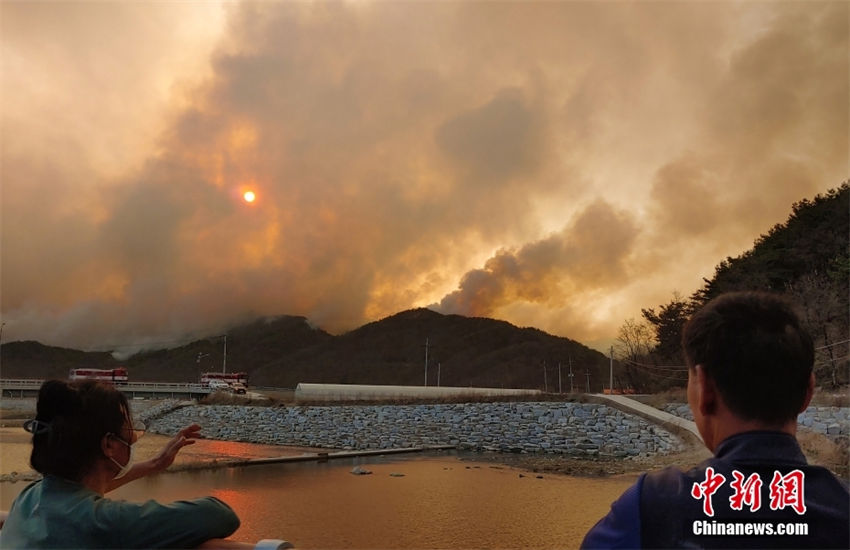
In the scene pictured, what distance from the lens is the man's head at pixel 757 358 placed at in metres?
1.08

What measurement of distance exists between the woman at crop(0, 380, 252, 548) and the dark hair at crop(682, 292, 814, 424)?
1094 mm

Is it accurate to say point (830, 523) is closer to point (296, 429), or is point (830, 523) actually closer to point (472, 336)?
point (296, 429)

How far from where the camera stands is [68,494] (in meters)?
1.34

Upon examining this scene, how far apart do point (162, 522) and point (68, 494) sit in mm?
245

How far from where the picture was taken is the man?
1.01m

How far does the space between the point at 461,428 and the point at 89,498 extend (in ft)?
75.0

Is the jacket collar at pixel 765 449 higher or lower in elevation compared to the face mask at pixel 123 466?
higher

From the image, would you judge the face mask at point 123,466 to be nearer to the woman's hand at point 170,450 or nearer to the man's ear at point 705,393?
the woman's hand at point 170,450

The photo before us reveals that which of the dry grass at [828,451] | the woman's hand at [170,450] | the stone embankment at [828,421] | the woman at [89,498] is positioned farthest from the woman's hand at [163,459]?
the stone embankment at [828,421]

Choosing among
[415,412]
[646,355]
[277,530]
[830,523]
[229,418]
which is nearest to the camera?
[830,523]

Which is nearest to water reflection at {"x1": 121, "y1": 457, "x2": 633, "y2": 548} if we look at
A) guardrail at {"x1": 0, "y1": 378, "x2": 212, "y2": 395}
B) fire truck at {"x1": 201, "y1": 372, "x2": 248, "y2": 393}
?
fire truck at {"x1": 201, "y1": 372, "x2": 248, "y2": 393}

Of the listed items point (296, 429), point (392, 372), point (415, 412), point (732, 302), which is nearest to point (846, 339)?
point (415, 412)

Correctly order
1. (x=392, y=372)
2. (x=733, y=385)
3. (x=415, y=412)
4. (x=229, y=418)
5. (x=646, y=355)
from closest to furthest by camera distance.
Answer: (x=733, y=385), (x=415, y=412), (x=229, y=418), (x=646, y=355), (x=392, y=372)

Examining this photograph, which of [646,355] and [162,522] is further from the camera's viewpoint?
[646,355]
